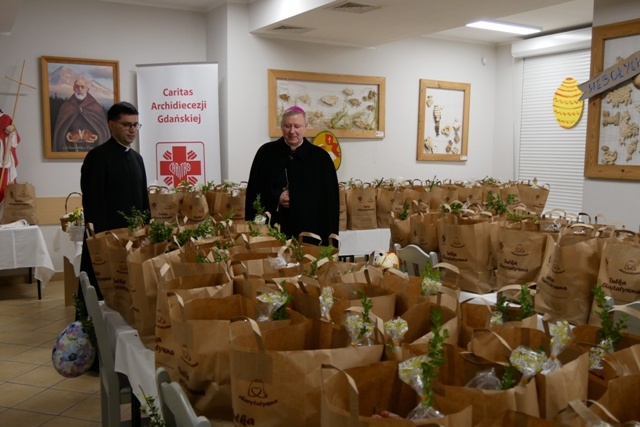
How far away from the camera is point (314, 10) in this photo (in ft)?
18.9

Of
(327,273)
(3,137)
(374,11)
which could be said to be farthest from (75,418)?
(374,11)

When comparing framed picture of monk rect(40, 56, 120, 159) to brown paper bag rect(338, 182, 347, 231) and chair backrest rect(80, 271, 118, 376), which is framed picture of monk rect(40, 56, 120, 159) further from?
chair backrest rect(80, 271, 118, 376)

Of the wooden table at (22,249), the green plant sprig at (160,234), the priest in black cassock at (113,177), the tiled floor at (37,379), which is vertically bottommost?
the tiled floor at (37,379)

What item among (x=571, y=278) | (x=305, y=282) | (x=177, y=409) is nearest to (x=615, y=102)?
(x=571, y=278)

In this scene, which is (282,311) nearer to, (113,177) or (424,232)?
(424,232)

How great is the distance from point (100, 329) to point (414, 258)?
5.15 feet

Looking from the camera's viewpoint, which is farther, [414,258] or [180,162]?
[180,162]

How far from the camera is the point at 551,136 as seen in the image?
879 centimetres

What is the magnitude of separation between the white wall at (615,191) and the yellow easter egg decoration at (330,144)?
3429 millimetres

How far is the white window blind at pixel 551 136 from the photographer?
838 cm

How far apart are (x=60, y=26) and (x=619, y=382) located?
6827 mm

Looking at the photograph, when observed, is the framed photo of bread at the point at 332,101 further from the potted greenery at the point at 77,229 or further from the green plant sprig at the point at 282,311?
the green plant sprig at the point at 282,311

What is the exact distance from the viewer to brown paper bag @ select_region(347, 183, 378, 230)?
16.6 ft

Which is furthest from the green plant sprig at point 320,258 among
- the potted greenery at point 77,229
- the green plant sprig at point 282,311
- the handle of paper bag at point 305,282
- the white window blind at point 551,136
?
the white window blind at point 551,136
